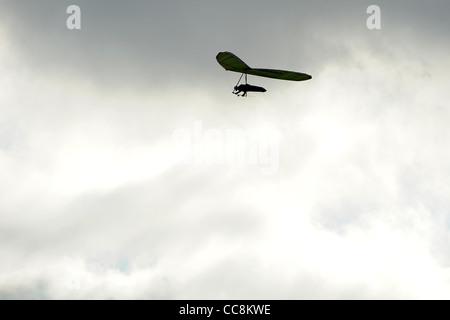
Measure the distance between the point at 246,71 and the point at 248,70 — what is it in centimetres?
70

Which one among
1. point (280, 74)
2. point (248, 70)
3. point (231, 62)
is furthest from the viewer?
point (280, 74)

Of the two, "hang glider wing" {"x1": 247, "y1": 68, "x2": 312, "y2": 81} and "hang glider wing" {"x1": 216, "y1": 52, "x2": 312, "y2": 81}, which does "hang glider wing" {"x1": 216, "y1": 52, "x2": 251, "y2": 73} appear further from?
"hang glider wing" {"x1": 247, "y1": 68, "x2": 312, "y2": 81}

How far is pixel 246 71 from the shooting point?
319ft

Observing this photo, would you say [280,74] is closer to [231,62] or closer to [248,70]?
[248,70]

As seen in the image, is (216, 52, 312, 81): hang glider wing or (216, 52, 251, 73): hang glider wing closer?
(216, 52, 251, 73): hang glider wing

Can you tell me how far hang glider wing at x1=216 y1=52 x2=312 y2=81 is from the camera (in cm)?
9188

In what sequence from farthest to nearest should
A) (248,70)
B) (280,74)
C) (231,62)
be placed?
(280,74), (248,70), (231,62)

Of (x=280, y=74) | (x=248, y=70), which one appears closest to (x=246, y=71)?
(x=248, y=70)

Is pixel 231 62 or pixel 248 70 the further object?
pixel 248 70
